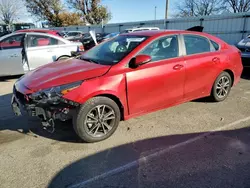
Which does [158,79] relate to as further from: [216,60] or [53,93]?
[53,93]

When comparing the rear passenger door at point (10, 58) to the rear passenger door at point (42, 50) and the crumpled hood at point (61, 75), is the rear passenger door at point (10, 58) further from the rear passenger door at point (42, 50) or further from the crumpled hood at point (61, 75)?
the crumpled hood at point (61, 75)

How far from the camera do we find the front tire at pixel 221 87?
4.72 meters

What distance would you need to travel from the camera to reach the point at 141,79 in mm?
3529

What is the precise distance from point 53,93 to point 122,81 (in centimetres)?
101

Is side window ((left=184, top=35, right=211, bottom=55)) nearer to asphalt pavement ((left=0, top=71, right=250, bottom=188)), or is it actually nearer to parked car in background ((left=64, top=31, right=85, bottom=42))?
asphalt pavement ((left=0, top=71, right=250, bottom=188))

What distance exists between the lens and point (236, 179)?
2.49 meters

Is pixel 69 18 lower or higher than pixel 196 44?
higher

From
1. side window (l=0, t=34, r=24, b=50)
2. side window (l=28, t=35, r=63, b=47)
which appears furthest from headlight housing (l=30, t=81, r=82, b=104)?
side window (l=0, t=34, r=24, b=50)

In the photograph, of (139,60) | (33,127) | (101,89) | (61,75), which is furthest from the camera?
(33,127)

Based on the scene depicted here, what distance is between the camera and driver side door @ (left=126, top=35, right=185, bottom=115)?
11.5 ft

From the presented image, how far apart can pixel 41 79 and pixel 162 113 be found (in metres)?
2.34

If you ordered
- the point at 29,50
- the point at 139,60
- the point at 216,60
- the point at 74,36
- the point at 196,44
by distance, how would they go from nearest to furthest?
the point at 139,60
the point at 196,44
the point at 216,60
the point at 29,50
the point at 74,36

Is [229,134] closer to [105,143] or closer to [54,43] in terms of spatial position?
[105,143]

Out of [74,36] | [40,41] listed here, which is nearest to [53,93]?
[40,41]
